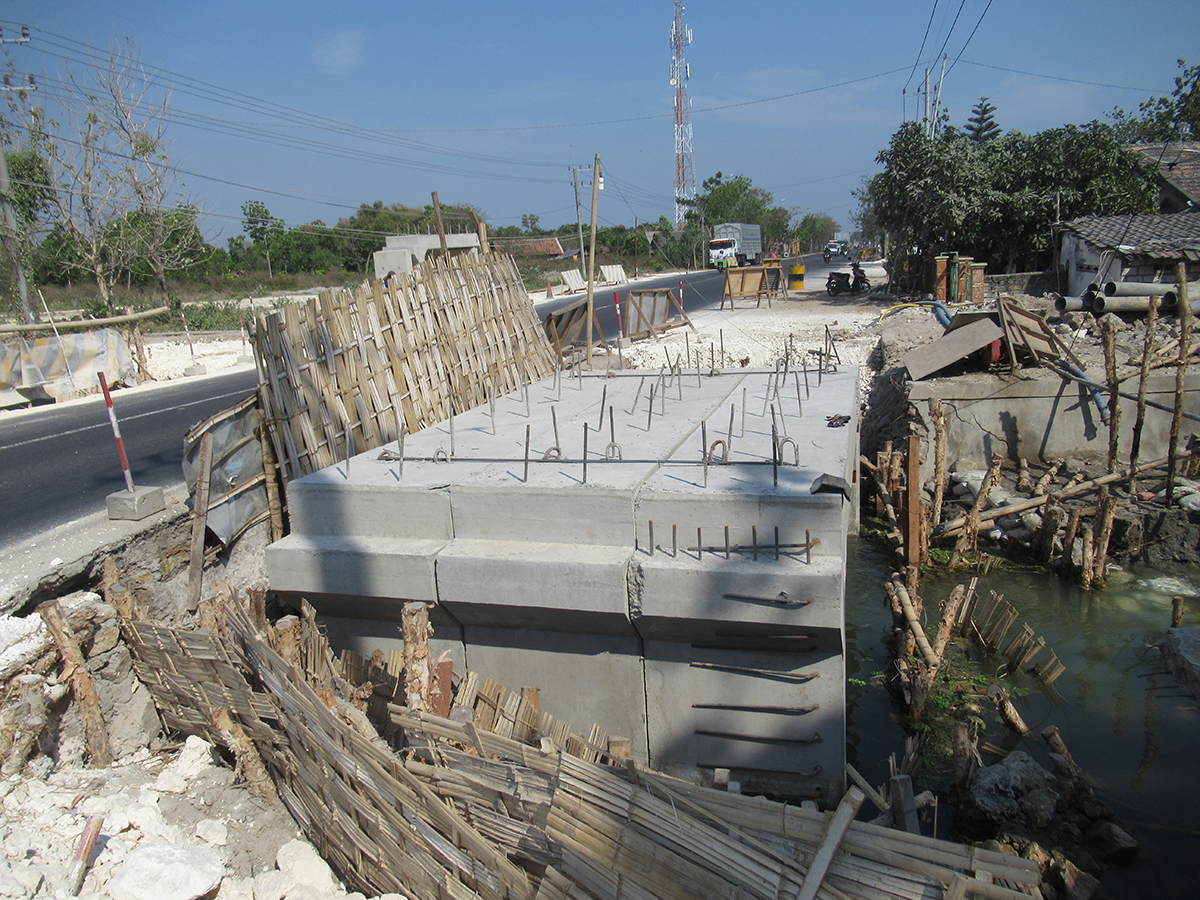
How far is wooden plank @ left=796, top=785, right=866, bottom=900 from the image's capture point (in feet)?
9.29

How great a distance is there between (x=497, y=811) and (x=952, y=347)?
9.24 metres

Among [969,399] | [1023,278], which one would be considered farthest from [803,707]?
[1023,278]

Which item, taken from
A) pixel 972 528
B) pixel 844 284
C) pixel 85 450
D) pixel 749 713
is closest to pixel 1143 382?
pixel 972 528

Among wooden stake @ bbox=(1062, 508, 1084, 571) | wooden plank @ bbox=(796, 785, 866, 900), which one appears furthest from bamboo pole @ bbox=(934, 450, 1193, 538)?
wooden plank @ bbox=(796, 785, 866, 900)

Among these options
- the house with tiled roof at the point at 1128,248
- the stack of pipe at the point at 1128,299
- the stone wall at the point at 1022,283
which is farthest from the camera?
the stone wall at the point at 1022,283

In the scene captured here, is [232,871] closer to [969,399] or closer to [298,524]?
[298,524]

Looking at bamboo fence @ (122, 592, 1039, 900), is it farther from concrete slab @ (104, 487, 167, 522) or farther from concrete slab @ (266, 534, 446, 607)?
concrete slab @ (104, 487, 167, 522)

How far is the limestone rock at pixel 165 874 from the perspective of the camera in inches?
139

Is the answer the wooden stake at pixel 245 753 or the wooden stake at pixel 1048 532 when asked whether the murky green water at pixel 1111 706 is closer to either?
the wooden stake at pixel 1048 532

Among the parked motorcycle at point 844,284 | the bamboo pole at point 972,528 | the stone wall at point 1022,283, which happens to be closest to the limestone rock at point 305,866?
the bamboo pole at point 972,528

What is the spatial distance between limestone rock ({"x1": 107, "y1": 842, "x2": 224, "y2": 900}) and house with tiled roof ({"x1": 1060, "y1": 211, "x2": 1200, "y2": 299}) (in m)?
19.3

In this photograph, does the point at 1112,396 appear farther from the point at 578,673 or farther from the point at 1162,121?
the point at 1162,121

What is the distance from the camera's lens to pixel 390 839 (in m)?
3.65

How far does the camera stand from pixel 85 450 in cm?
996
